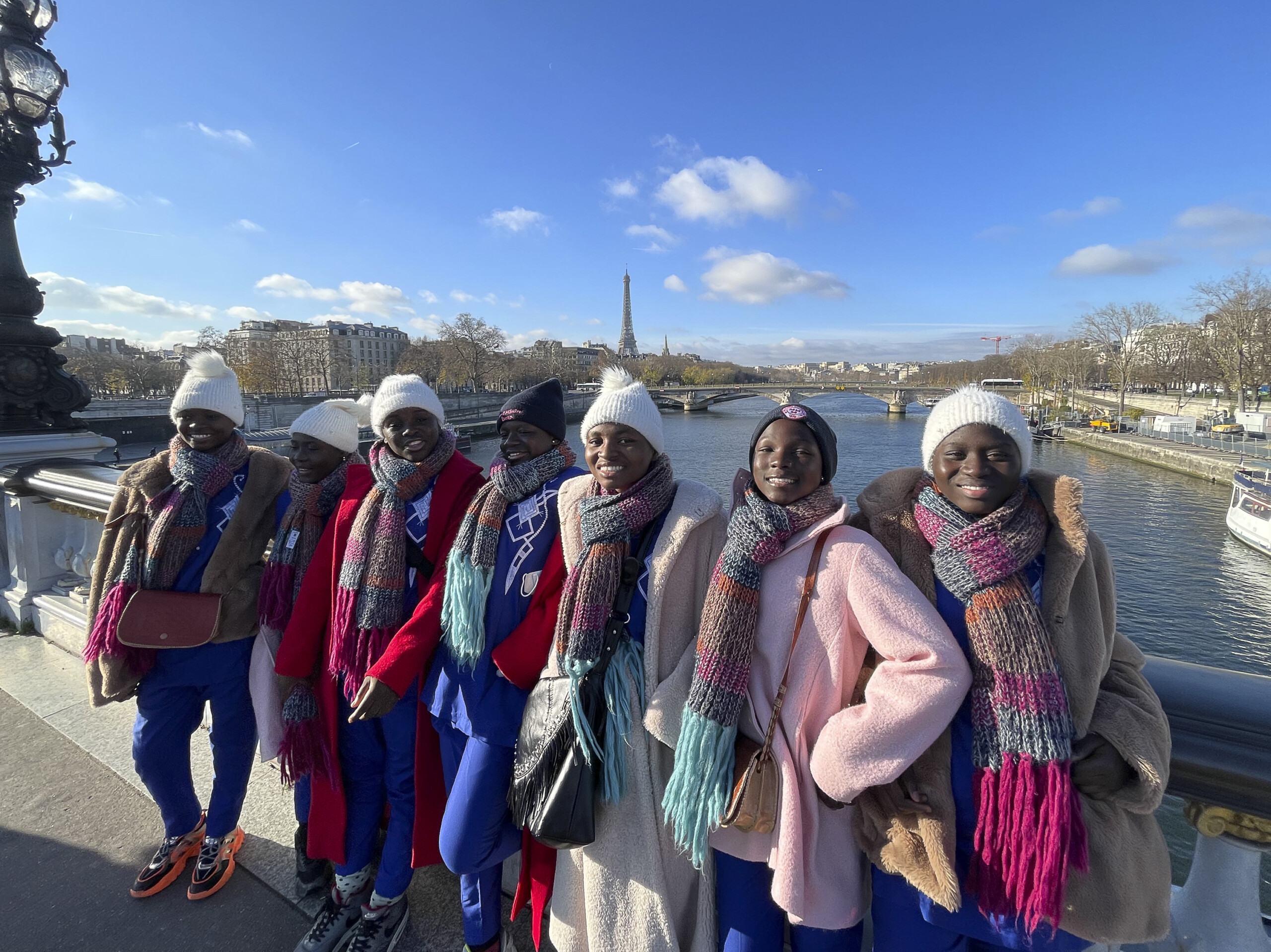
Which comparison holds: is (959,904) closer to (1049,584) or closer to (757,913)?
(757,913)

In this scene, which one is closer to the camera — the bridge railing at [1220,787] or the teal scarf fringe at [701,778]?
the bridge railing at [1220,787]

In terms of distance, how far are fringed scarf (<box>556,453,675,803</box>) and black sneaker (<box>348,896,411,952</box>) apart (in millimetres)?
874

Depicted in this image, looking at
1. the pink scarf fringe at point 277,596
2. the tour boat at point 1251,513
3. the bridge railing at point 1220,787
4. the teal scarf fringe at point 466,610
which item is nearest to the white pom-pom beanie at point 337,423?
the pink scarf fringe at point 277,596

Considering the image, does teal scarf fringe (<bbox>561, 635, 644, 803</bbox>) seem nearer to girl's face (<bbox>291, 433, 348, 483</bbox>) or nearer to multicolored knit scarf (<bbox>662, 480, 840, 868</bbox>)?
multicolored knit scarf (<bbox>662, 480, 840, 868</bbox>)

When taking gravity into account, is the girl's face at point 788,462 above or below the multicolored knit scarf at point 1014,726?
above

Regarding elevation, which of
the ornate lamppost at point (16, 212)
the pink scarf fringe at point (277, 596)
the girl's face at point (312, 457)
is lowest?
the pink scarf fringe at point (277, 596)

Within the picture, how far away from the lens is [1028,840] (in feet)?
3.74

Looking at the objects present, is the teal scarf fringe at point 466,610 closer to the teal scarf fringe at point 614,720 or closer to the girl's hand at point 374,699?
the girl's hand at point 374,699

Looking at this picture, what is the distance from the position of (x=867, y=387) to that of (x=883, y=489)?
58.3 m

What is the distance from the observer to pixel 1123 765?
1.15 metres

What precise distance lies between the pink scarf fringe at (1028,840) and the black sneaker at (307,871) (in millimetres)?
1881

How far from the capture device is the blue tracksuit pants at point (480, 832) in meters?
1.60

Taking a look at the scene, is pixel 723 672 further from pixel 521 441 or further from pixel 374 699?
pixel 374 699

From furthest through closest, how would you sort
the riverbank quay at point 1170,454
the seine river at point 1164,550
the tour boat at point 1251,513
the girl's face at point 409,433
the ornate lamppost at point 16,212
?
the riverbank quay at point 1170,454
the tour boat at point 1251,513
the seine river at point 1164,550
the ornate lamppost at point 16,212
the girl's face at point 409,433
